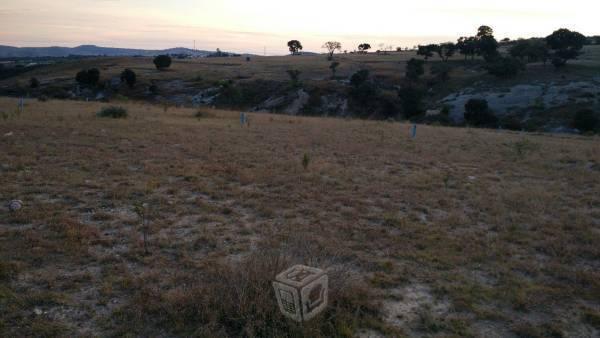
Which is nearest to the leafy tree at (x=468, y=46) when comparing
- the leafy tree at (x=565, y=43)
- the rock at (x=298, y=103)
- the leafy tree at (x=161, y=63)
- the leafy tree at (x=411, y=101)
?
the leafy tree at (x=565, y=43)

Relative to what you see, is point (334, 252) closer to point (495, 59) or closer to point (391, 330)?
point (391, 330)

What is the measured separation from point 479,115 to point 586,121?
8.38 metres

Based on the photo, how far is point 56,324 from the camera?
12.1 feet

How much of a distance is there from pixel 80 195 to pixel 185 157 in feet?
12.7

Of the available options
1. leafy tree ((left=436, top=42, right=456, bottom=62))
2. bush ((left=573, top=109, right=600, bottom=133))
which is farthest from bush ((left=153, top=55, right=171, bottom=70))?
bush ((left=573, top=109, right=600, bottom=133))

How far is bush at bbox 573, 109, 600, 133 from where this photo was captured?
3250cm

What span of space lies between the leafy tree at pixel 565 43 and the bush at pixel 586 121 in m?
29.9

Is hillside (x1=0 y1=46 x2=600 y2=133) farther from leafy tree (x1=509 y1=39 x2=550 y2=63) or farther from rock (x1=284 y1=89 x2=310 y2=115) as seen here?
leafy tree (x1=509 y1=39 x2=550 y2=63)

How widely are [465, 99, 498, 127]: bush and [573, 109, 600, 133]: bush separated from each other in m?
6.27

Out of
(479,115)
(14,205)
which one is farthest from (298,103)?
(14,205)

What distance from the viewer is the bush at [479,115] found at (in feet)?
125

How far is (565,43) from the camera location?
61.6m

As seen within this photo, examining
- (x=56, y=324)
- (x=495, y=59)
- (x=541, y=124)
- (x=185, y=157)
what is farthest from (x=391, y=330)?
(x=495, y=59)

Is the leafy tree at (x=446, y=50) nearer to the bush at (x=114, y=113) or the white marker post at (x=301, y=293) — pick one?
the bush at (x=114, y=113)
